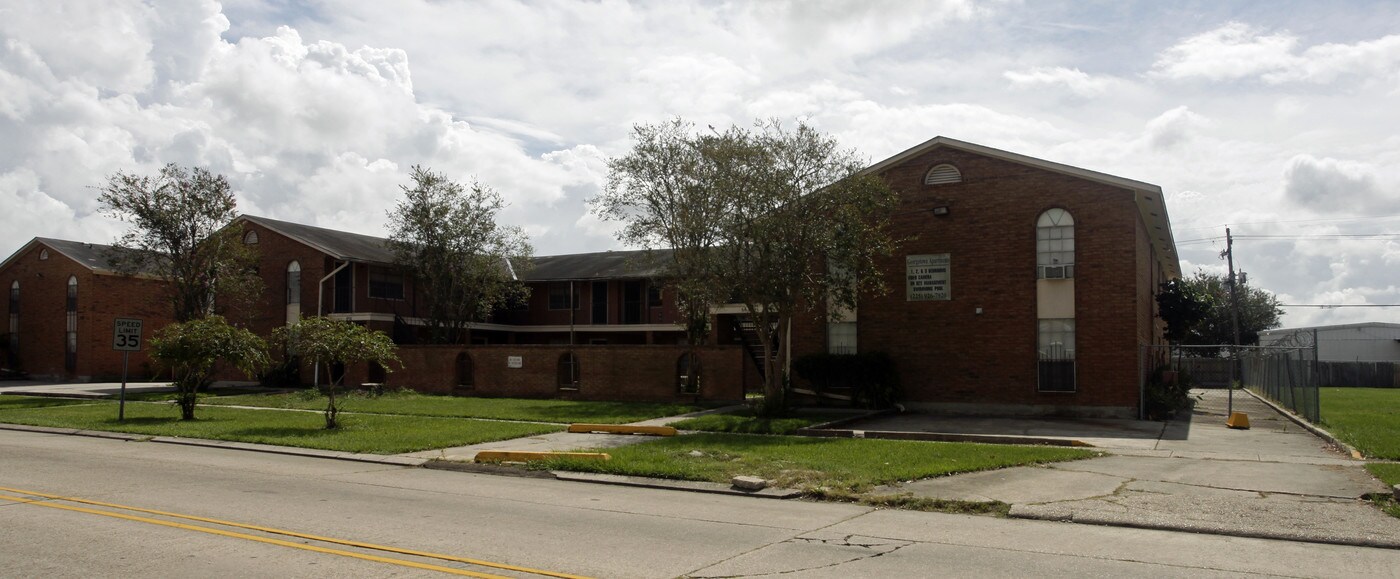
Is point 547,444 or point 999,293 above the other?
point 999,293

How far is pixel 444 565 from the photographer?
798 centimetres

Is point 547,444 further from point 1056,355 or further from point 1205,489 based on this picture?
point 1056,355

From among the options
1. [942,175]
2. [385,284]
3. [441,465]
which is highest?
[942,175]

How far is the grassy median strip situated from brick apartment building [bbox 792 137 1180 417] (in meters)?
10.8

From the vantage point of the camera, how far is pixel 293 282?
4316 centimetres

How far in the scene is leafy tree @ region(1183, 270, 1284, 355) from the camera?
Result: 212 ft

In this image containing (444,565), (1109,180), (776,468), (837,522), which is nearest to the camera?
(444,565)

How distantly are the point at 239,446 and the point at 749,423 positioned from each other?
1027 cm

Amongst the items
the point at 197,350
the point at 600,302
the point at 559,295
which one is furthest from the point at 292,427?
the point at 559,295

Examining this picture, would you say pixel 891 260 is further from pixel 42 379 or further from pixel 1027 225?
pixel 42 379

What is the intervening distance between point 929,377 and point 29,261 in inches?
1872

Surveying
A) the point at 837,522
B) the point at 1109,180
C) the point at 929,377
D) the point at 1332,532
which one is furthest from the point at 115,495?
the point at 1109,180

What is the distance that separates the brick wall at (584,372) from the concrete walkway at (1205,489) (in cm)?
1216

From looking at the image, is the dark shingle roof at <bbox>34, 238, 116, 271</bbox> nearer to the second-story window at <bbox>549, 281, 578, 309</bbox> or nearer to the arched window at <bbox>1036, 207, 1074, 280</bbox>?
the second-story window at <bbox>549, 281, 578, 309</bbox>
